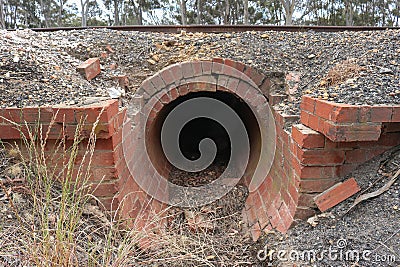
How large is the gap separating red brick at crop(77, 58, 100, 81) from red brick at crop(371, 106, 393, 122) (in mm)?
2449

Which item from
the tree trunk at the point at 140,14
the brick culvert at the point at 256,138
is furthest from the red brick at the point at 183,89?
the tree trunk at the point at 140,14

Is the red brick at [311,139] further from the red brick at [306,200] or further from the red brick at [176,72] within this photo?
the red brick at [176,72]

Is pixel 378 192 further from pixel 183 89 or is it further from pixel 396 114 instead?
pixel 183 89

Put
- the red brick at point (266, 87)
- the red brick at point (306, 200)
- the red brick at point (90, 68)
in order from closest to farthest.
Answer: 1. the red brick at point (306, 200)
2. the red brick at point (90, 68)
3. the red brick at point (266, 87)

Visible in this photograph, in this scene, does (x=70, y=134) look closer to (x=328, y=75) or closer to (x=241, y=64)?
(x=241, y=64)

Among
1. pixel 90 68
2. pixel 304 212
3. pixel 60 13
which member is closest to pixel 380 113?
pixel 304 212

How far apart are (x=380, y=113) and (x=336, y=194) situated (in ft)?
2.05

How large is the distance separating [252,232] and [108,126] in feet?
→ 5.38

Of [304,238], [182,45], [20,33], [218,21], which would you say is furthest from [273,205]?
[218,21]

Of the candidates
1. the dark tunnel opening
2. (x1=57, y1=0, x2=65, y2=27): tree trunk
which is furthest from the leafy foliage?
the dark tunnel opening

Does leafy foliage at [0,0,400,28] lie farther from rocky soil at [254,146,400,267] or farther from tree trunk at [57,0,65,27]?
rocky soil at [254,146,400,267]

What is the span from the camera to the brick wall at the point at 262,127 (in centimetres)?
202

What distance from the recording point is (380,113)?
77.0 inches

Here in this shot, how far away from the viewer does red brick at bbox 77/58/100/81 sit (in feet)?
9.89
